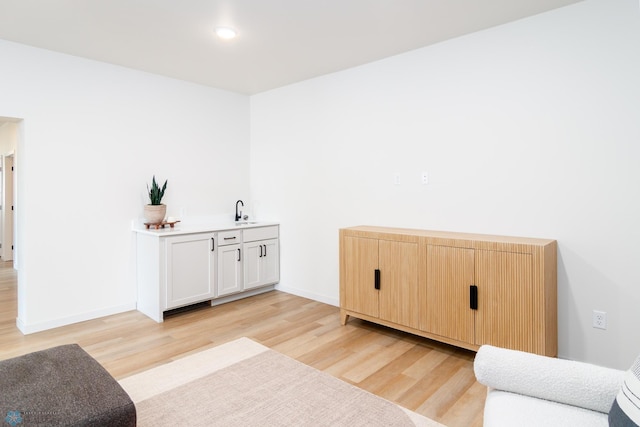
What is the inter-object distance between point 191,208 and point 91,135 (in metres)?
1.23

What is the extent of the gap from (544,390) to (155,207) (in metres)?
3.55

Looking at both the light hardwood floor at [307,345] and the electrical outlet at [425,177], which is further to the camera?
the electrical outlet at [425,177]

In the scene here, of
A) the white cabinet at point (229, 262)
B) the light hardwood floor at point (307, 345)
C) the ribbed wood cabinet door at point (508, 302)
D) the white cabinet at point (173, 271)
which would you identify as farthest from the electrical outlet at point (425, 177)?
the white cabinet at point (173, 271)

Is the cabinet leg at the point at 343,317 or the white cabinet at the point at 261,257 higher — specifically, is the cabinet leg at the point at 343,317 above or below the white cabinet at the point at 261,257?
below

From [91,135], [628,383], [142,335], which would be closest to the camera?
[628,383]

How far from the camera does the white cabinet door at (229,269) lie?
3982 millimetres

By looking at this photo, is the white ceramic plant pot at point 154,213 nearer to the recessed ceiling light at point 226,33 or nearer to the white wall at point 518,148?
the white wall at point 518,148

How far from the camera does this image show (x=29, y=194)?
322cm

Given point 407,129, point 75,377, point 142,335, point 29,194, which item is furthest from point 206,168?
point 75,377

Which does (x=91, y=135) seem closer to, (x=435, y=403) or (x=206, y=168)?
(x=206, y=168)

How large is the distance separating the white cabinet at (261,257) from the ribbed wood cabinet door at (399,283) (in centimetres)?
171

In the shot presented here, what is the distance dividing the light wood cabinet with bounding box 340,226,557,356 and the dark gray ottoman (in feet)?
6.76

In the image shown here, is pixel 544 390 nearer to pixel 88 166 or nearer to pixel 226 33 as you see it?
pixel 226 33

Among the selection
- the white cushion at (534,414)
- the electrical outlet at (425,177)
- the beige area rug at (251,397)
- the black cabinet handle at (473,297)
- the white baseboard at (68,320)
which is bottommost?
the beige area rug at (251,397)
